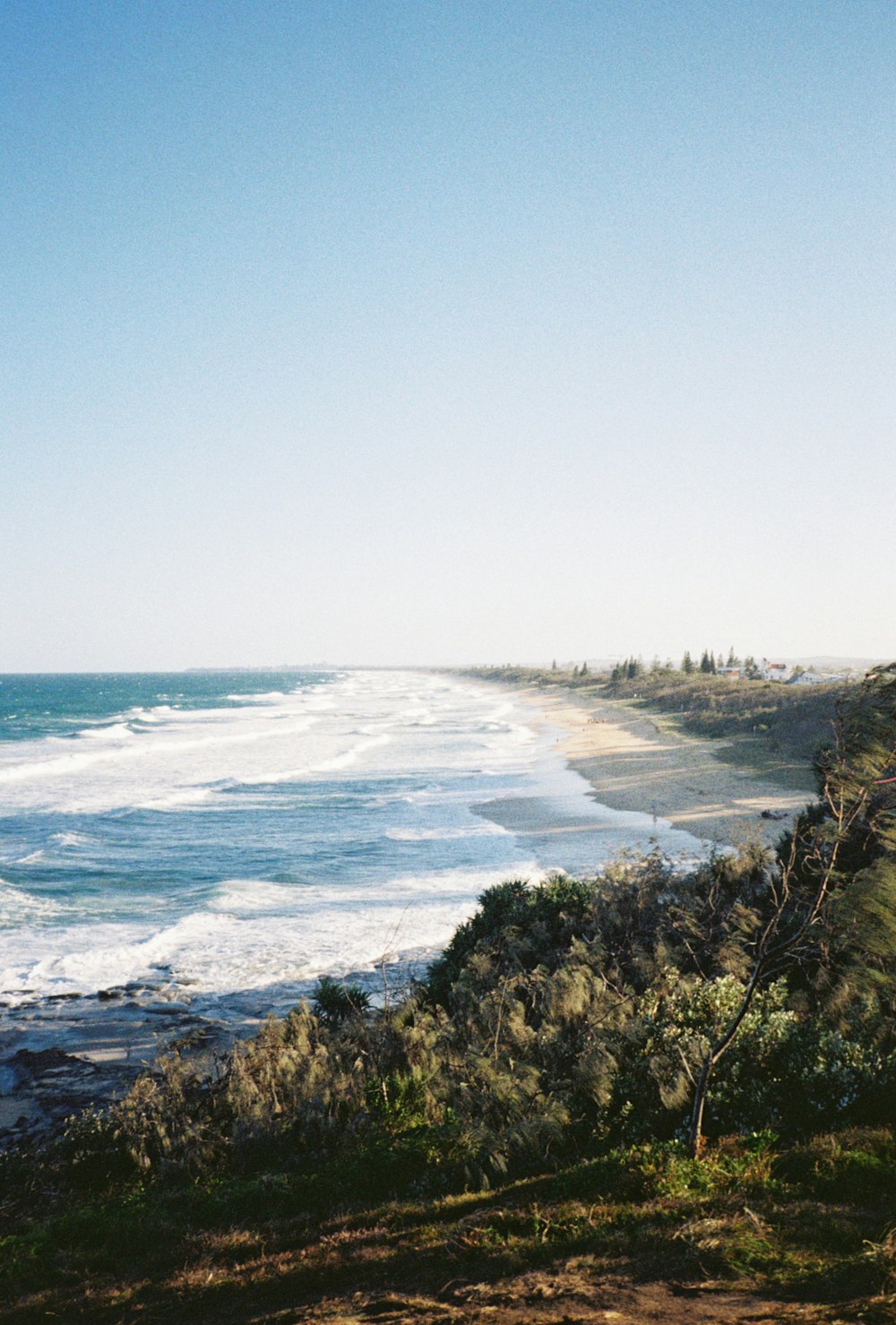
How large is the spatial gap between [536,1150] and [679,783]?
26442 mm

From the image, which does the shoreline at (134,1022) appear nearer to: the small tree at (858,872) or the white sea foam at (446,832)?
the white sea foam at (446,832)

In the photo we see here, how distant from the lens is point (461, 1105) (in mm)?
7301

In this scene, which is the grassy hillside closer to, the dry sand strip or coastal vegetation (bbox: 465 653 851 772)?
coastal vegetation (bbox: 465 653 851 772)

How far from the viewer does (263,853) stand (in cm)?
2273

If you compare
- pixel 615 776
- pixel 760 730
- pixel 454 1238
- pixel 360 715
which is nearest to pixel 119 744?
pixel 360 715

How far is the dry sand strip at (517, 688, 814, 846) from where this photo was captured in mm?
23188

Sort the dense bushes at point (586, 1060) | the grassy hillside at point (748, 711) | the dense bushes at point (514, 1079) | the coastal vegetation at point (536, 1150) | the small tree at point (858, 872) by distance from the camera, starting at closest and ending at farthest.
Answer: the coastal vegetation at point (536, 1150) < the small tree at point (858, 872) < the dense bushes at point (586, 1060) < the dense bushes at point (514, 1079) < the grassy hillside at point (748, 711)

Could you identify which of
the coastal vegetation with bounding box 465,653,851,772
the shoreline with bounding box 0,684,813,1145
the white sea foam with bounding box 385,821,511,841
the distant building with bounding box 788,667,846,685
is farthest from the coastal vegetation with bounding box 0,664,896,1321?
the distant building with bounding box 788,667,846,685

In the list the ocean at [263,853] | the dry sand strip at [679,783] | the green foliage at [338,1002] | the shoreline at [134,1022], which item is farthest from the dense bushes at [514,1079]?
the dry sand strip at [679,783]

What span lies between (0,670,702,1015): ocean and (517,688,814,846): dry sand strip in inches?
45.0

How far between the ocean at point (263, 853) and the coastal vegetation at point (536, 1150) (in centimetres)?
506

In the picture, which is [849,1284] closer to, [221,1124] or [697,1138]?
[697,1138]

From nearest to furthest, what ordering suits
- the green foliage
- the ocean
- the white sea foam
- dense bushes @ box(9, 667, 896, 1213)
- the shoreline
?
dense bushes @ box(9, 667, 896, 1213) < the shoreline < the green foliage < the ocean < the white sea foam

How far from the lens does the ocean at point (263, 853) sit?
14500 mm
